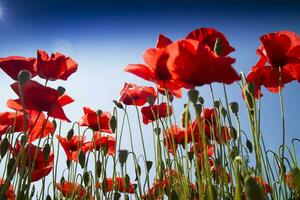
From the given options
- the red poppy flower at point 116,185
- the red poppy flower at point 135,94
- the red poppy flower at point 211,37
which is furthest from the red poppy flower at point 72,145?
the red poppy flower at point 211,37

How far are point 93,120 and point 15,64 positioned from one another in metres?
0.79

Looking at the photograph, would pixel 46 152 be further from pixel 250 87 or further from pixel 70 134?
pixel 250 87

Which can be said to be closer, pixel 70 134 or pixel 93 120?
pixel 70 134

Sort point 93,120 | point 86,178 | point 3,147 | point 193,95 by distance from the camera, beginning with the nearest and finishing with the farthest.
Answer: point 193,95, point 3,147, point 86,178, point 93,120

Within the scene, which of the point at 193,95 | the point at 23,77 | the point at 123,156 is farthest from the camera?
the point at 123,156

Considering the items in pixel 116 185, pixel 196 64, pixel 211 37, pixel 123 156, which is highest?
pixel 211 37


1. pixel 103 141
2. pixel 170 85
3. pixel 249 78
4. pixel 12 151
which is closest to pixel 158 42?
pixel 170 85

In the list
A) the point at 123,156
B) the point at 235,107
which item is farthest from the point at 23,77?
the point at 235,107

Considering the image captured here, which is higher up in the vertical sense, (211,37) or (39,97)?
(211,37)

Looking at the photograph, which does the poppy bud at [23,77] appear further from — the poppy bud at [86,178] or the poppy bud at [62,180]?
the poppy bud at [62,180]

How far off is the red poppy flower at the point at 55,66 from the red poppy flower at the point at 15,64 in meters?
0.05

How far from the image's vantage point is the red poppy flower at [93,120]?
7.34ft

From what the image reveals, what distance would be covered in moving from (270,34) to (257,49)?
130 mm

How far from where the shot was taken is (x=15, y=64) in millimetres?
1550
